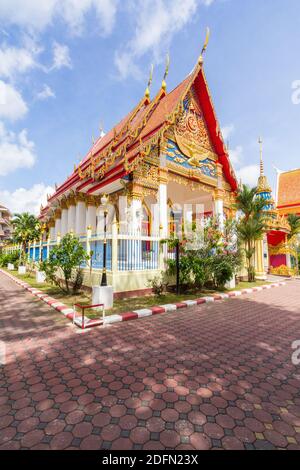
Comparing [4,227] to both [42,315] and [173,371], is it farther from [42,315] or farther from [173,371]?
[173,371]

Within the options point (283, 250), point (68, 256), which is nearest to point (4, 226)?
point (68, 256)

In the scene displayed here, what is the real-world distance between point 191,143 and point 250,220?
5.33 meters

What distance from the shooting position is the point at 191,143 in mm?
11109

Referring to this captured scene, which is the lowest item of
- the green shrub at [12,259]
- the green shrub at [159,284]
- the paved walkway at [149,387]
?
the paved walkway at [149,387]

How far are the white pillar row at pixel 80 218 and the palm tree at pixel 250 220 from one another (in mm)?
8486

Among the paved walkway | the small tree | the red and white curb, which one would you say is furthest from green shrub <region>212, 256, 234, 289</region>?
the small tree

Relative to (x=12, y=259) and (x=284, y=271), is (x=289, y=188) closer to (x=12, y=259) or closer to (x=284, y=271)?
(x=284, y=271)

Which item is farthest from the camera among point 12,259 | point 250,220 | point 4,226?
point 4,226

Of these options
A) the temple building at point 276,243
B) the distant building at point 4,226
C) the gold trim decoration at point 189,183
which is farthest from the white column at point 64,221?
the distant building at point 4,226

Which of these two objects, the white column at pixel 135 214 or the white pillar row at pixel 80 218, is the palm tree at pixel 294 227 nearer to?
the white column at pixel 135 214

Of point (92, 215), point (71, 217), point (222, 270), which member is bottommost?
point (222, 270)

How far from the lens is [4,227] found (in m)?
49.3

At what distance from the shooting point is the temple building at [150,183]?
26.1 feet
